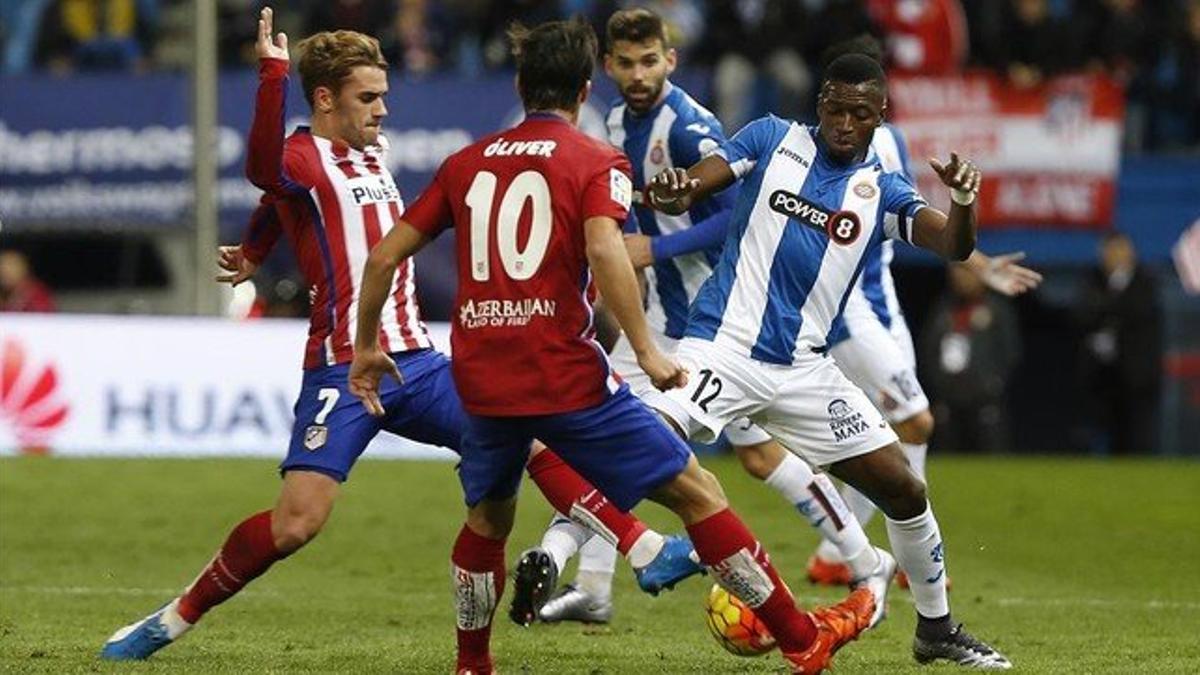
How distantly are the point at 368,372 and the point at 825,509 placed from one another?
324 cm

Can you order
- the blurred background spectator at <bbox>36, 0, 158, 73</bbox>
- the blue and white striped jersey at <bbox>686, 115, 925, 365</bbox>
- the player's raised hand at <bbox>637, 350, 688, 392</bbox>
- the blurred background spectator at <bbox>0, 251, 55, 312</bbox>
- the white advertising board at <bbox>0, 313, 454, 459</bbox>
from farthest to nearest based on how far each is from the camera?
the blurred background spectator at <bbox>36, 0, 158, 73</bbox>, the blurred background spectator at <bbox>0, 251, 55, 312</bbox>, the white advertising board at <bbox>0, 313, 454, 459</bbox>, the blue and white striped jersey at <bbox>686, 115, 925, 365</bbox>, the player's raised hand at <bbox>637, 350, 688, 392</bbox>

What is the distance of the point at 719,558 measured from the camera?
8.44 metres

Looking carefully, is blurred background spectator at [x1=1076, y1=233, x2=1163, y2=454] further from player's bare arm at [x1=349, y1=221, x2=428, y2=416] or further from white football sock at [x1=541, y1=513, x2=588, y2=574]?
player's bare arm at [x1=349, y1=221, x2=428, y2=416]

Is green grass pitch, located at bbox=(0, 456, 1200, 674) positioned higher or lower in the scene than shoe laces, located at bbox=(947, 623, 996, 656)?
lower

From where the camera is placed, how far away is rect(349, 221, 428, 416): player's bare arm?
324 inches

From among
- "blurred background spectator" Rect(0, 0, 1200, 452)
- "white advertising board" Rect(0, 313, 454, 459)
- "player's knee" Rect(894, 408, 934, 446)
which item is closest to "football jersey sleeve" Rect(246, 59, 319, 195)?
"player's knee" Rect(894, 408, 934, 446)

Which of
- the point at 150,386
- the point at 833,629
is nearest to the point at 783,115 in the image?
the point at 150,386

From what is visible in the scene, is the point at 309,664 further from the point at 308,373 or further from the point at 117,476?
the point at 117,476

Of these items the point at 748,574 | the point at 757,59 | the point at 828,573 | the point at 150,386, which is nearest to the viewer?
the point at 748,574

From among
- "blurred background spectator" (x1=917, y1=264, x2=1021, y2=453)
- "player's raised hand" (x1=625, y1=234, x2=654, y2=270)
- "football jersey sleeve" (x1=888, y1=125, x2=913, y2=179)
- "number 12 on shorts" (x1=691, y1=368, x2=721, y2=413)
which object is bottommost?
"blurred background spectator" (x1=917, y1=264, x2=1021, y2=453)

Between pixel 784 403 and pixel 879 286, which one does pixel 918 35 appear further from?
pixel 784 403

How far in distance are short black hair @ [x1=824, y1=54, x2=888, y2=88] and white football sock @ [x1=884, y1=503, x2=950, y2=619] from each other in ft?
5.12

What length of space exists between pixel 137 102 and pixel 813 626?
1522 cm

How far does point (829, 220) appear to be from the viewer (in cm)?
948
